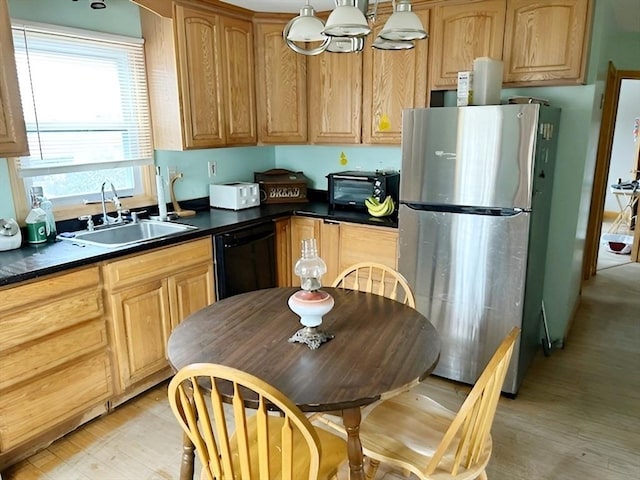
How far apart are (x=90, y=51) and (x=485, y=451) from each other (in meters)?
2.95

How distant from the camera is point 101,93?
296 cm

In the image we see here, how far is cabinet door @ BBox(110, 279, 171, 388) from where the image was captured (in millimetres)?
2516

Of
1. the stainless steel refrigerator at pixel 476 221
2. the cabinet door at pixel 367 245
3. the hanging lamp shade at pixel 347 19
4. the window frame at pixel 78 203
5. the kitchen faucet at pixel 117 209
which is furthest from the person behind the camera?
the cabinet door at pixel 367 245

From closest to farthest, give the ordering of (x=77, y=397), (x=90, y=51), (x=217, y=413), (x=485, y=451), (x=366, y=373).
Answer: (x=217, y=413)
(x=366, y=373)
(x=485, y=451)
(x=77, y=397)
(x=90, y=51)

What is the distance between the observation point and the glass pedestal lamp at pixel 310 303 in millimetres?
1647

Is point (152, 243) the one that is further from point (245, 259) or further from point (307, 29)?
point (307, 29)

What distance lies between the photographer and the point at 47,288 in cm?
216

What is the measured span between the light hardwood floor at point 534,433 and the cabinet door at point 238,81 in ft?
6.06

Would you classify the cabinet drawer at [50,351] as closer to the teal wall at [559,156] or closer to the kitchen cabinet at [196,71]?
the teal wall at [559,156]

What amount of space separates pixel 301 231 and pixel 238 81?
116 centimetres

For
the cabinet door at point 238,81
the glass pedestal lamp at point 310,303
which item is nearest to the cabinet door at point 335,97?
the cabinet door at point 238,81

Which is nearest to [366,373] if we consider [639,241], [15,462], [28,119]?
[15,462]

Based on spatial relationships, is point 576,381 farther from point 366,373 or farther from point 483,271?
point 366,373

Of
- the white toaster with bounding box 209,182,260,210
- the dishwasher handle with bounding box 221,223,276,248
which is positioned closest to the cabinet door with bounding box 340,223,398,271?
the dishwasher handle with bounding box 221,223,276,248
